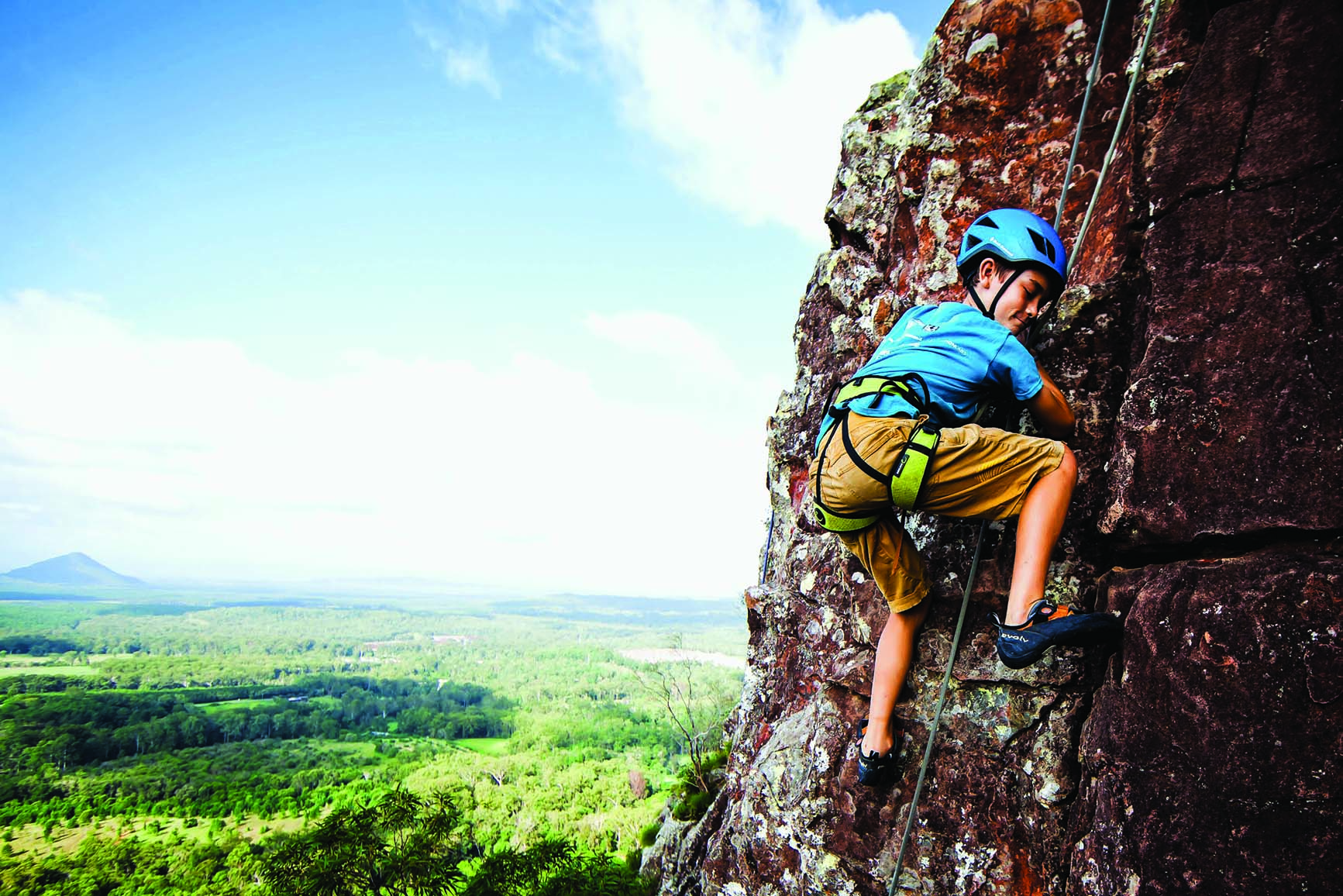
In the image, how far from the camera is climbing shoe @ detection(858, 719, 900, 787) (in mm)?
3949

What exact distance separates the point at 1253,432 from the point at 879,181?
423cm

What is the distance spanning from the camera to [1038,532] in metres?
3.23

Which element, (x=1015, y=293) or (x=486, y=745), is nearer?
(x=1015, y=293)

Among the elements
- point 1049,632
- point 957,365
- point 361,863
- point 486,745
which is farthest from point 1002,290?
point 486,745

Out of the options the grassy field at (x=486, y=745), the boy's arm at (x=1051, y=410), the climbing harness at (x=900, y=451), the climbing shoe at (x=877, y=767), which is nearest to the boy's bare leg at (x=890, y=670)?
the climbing shoe at (x=877, y=767)

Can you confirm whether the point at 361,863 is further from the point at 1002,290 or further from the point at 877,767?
the point at 1002,290

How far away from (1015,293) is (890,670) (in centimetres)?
239

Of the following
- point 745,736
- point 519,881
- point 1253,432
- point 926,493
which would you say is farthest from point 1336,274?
point 519,881

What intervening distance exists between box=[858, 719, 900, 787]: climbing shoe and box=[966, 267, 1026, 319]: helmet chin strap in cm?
268

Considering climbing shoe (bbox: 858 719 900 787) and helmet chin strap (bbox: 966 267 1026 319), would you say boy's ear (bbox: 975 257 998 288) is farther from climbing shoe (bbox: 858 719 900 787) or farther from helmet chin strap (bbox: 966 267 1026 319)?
climbing shoe (bbox: 858 719 900 787)

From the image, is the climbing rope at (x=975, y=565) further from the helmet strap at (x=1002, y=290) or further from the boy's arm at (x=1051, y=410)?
the boy's arm at (x=1051, y=410)

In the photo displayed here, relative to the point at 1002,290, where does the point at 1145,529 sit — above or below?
below

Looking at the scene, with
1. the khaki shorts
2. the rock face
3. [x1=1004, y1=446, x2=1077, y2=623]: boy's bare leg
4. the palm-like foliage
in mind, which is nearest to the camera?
the rock face

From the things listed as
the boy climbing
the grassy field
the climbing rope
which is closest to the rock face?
the climbing rope
